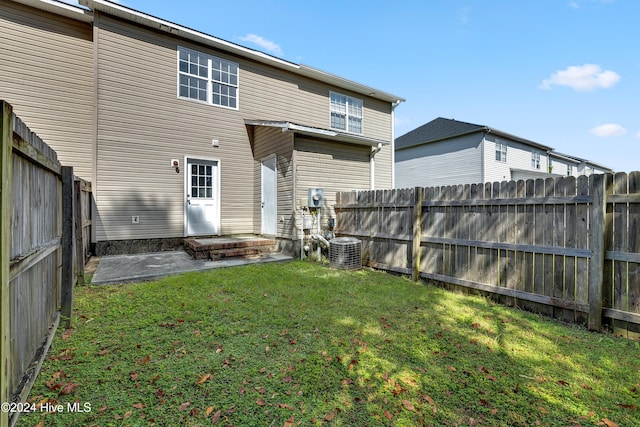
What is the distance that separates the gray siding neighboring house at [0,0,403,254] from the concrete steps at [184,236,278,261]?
0.54 m

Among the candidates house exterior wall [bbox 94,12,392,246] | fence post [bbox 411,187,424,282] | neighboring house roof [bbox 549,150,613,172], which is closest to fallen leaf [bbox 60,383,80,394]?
fence post [bbox 411,187,424,282]

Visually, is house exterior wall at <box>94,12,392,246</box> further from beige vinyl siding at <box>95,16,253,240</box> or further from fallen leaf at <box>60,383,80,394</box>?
fallen leaf at <box>60,383,80,394</box>

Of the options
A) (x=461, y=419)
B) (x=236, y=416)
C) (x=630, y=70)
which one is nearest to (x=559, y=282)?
(x=461, y=419)

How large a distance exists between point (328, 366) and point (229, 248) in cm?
525

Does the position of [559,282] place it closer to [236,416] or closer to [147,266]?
[236,416]

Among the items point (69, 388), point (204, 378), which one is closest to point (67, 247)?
point (69, 388)

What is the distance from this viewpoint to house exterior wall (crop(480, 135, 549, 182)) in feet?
52.7

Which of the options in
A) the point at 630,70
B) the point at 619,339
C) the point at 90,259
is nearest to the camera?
the point at 619,339

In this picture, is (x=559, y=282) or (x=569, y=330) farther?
(x=559, y=282)

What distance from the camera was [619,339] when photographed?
9.92 ft

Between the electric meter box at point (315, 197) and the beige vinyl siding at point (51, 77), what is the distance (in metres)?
5.87

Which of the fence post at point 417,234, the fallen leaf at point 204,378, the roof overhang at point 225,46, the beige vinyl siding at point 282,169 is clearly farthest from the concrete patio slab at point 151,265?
the roof overhang at point 225,46

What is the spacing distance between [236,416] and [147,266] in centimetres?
512

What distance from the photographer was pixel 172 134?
7930 mm
